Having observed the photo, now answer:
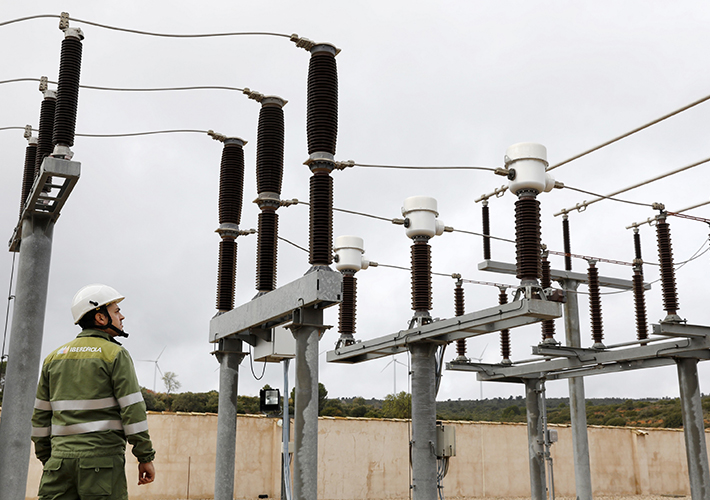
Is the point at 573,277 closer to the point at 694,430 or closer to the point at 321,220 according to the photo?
the point at 694,430

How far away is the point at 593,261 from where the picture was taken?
48.4 ft

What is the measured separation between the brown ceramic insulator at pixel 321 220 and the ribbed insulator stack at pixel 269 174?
4.67 ft

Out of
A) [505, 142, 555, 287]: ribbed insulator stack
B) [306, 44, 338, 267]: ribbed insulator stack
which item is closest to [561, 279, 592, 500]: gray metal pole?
[505, 142, 555, 287]: ribbed insulator stack

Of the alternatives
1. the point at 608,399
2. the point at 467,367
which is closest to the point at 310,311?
the point at 467,367

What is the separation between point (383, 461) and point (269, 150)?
16054mm

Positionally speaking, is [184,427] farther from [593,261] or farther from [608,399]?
[608,399]

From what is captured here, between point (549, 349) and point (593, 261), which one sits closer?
point (549, 349)

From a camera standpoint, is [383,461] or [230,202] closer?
[230,202]

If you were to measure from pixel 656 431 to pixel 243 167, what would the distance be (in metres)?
23.6

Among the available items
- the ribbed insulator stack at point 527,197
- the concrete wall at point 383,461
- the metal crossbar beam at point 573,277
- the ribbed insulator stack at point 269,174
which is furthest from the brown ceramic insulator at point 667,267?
the concrete wall at point 383,461

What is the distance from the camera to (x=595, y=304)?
14148 mm

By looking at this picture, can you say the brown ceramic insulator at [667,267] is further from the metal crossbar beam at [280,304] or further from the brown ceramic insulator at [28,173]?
the brown ceramic insulator at [28,173]

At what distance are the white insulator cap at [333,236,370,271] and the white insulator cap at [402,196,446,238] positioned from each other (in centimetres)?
194

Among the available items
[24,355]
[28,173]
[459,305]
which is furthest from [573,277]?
[24,355]
